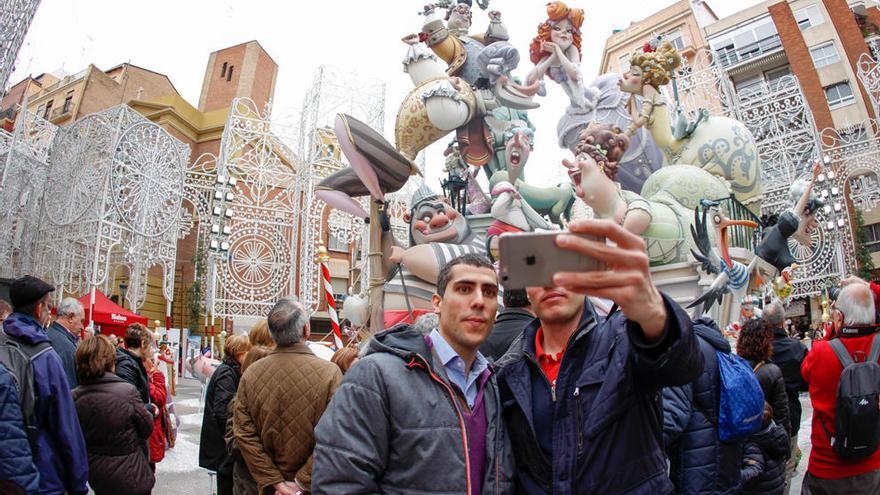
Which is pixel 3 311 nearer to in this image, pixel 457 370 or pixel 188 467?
pixel 457 370

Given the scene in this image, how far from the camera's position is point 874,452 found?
129 inches

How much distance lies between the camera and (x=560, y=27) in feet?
30.9

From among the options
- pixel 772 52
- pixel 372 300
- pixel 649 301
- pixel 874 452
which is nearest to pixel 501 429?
pixel 649 301

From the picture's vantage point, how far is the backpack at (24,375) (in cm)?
287

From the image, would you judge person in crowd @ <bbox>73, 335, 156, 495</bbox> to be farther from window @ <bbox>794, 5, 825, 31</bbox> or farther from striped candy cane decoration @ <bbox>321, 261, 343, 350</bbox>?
window @ <bbox>794, 5, 825, 31</bbox>

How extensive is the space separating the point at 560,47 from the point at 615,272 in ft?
29.5

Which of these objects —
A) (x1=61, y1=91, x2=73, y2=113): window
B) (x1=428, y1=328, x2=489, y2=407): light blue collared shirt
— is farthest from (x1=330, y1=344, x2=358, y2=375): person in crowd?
(x1=61, y1=91, x2=73, y2=113): window

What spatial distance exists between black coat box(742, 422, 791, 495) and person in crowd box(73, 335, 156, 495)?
340cm

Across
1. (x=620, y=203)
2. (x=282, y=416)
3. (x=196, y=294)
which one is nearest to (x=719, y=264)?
(x=620, y=203)

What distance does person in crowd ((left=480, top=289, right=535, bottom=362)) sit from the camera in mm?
2725

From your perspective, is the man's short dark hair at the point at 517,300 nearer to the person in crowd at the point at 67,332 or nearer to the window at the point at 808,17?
the person in crowd at the point at 67,332

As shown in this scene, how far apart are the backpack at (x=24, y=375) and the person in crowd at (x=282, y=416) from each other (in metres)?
0.95

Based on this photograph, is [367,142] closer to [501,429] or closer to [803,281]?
[501,429]

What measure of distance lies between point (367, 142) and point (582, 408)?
663cm
